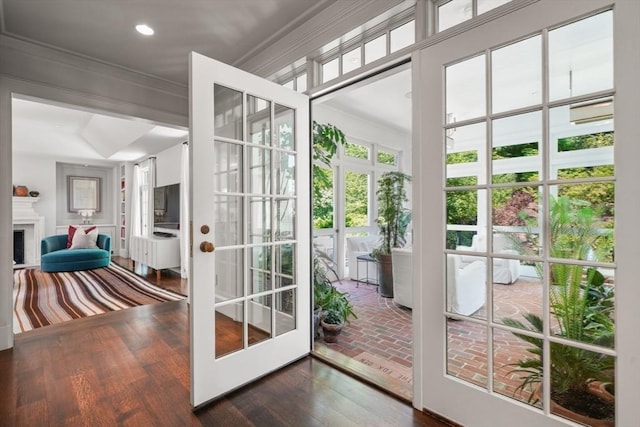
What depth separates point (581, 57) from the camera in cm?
126

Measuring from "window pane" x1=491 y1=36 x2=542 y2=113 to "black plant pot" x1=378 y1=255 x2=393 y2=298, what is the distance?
2.89 meters

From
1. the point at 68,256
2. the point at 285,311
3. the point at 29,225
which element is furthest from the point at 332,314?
the point at 29,225

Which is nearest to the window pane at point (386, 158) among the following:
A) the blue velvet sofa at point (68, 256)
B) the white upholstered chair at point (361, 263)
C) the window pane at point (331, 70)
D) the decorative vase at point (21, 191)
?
the white upholstered chair at point (361, 263)

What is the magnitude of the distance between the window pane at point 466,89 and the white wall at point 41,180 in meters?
9.18

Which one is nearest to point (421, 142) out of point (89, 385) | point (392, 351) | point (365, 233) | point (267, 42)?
point (267, 42)

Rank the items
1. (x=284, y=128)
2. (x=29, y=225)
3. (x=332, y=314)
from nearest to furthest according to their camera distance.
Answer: (x=284, y=128), (x=332, y=314), (x=29, y=225)

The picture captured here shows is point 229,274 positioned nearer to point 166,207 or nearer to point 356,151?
point 356,151

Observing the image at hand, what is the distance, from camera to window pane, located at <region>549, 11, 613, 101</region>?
1198mm

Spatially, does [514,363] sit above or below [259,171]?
below

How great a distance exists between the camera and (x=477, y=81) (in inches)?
60.1

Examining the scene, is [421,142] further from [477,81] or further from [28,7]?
[28,7]

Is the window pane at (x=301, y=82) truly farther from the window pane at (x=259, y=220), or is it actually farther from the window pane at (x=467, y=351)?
the window pane at (x=467, y=351)

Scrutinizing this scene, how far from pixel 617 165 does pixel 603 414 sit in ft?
3.33

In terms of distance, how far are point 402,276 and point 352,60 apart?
2438 mm
